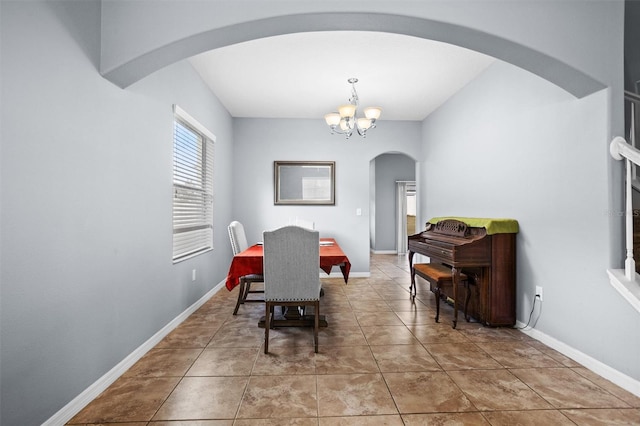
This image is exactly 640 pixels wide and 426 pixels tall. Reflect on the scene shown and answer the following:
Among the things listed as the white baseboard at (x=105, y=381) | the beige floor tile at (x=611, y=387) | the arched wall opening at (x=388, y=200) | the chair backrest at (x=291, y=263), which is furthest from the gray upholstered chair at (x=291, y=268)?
the arched wall opening at (x=388, y=200)

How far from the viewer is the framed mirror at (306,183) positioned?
17.5ft

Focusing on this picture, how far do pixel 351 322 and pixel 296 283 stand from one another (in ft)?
3.15

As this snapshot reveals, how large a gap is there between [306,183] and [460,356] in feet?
A: 11.8

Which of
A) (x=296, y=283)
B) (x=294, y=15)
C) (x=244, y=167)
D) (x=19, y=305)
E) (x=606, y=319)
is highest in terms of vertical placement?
(x=294, y=15)

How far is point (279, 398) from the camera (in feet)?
6.03

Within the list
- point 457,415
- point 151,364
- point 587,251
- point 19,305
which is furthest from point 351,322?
point 19,305

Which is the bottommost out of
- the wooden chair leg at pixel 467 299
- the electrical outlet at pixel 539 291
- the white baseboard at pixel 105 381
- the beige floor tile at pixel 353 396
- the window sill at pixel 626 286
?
the beige floor tile at pixel 353 396

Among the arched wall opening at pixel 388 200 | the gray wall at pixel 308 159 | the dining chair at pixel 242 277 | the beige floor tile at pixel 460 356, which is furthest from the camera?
the arched wall opening at pixel 388 200

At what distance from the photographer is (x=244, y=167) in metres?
5.32

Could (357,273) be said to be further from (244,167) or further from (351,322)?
(244,167)

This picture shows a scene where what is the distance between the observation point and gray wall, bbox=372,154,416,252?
338 inches

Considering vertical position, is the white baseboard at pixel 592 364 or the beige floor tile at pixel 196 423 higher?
the white baseboard at pixel 592 364

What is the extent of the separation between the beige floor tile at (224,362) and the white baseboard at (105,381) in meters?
0.44

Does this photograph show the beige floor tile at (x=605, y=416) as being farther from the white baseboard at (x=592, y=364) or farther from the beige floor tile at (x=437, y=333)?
the beige floor tile at (x=437, y=333)
